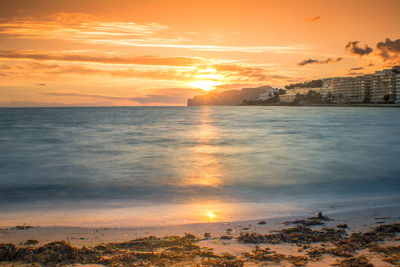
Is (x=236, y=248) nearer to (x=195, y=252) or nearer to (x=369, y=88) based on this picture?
(x=195, y=252)

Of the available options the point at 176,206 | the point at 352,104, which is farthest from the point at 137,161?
the point at 352,104

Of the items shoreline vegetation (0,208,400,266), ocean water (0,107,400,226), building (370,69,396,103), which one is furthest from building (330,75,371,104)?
shoreline vegetation (0,208,400,266)

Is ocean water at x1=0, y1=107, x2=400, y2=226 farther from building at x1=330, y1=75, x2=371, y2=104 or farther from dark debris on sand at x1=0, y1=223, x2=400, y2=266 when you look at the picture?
building at x1=330, y1=75, x2=371, y2=104

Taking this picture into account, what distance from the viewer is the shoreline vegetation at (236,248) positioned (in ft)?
15.0

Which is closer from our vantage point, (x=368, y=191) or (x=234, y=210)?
(x=234, y=210)

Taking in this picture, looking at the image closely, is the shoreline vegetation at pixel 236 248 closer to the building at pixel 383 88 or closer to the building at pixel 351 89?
the building at pixel 383 88

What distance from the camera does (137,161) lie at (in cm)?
1838

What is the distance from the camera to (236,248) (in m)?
5.11

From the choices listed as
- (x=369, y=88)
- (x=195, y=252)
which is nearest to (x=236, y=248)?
(x=195, y=252)

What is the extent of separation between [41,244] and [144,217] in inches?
93.0

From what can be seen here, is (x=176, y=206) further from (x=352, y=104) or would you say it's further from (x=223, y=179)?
(x=352, y=104)

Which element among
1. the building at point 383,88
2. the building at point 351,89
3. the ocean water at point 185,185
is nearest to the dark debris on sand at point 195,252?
the ocean water at point 185,185

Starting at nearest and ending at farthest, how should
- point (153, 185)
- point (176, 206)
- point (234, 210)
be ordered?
1. point (234, 210)
2. point (176, 206)
3. point (153, 185)

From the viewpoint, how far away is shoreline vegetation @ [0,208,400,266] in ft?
15.0
